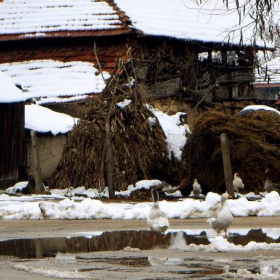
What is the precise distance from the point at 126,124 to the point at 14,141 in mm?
5021

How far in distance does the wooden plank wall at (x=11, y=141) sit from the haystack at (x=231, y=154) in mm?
6642

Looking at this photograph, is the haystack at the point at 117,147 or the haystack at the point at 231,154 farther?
the haystack at the point at 117,147

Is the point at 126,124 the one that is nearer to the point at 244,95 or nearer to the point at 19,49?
the point at 19,49

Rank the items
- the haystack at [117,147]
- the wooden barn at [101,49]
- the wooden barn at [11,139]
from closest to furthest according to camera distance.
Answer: the haystack at [117,147], the wooden barn at [11,139], the wooden barn at [101,49]

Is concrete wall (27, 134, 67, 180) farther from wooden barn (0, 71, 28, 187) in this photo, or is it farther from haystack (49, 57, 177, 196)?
haystack (49, 57, 177, 196)

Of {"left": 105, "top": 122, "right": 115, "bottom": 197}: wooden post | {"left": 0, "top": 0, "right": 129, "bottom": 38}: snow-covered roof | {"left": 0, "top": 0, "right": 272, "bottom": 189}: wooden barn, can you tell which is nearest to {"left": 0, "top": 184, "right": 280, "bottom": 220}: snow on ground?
{"left": 105, "top": 122, "right": 115, "bottom": 197}: wooden post

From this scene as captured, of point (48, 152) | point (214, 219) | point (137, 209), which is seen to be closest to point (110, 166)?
point (137, 209)

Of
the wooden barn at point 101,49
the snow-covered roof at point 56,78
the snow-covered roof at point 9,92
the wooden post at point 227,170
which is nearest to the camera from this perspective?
the wooden post at point 227,170

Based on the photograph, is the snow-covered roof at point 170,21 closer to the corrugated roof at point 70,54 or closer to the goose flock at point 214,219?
the corrugated roof at point 70,54

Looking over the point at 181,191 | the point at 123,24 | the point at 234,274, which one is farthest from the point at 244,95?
the point at 234,274

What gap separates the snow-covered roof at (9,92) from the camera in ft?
86.7

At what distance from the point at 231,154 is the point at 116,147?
3.16 meters

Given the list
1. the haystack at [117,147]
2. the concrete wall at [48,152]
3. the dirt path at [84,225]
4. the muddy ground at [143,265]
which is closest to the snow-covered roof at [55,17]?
the concrete wall at [48,152]

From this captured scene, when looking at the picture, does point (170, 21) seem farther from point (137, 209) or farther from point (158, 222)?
point (158, 222)
